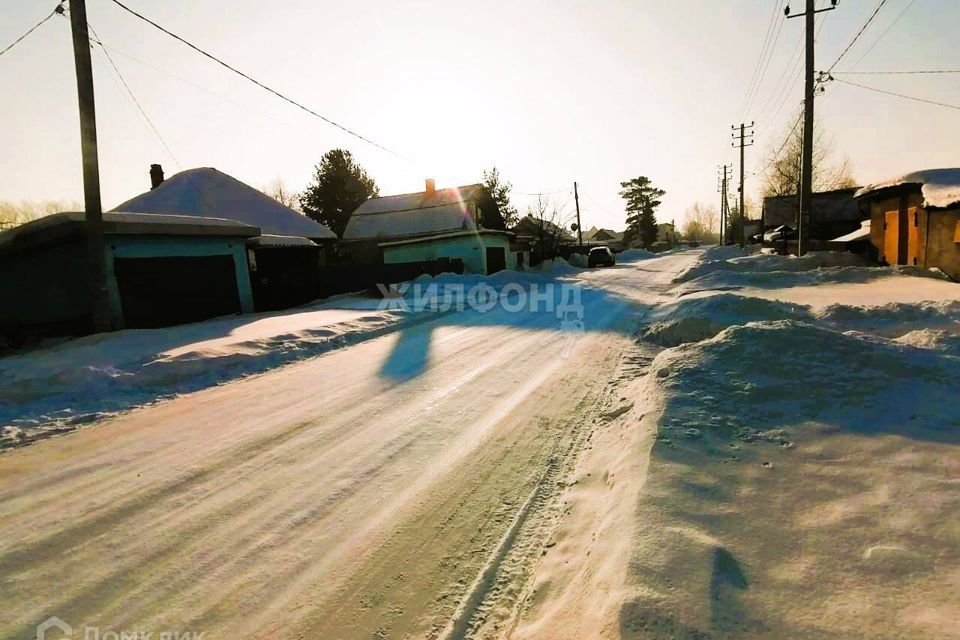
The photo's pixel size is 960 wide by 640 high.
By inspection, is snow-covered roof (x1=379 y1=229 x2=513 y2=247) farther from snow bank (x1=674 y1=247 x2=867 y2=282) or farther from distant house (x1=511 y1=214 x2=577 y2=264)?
snow bank (x1=674 y1=247 x2=867 y2=282)

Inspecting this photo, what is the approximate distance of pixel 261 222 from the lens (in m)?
26.9

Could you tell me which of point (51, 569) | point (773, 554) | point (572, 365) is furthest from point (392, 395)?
point (773, 554)

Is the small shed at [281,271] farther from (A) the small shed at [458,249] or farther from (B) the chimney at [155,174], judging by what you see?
(B) the chimney at [155,174]

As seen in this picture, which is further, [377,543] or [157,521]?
[157,521]

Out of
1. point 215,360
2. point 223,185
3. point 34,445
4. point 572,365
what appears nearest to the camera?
point 34,445

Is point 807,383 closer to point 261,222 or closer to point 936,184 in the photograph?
point 936,184

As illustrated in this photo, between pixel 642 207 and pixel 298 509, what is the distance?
309 ft

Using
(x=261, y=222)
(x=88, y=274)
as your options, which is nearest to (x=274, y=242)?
(x=88, y=274)

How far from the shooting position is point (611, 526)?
9.26 ft

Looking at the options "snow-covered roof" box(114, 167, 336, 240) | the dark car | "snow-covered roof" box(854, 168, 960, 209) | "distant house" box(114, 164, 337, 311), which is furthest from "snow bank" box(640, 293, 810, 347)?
the dark car

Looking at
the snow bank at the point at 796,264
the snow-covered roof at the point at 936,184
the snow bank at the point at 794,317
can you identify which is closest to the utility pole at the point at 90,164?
the snow bank at the point at 794,317

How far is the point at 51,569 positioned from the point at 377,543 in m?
1.91

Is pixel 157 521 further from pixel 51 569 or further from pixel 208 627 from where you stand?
pixel 208 627

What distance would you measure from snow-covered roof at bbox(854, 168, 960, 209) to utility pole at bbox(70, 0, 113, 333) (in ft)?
67.9
